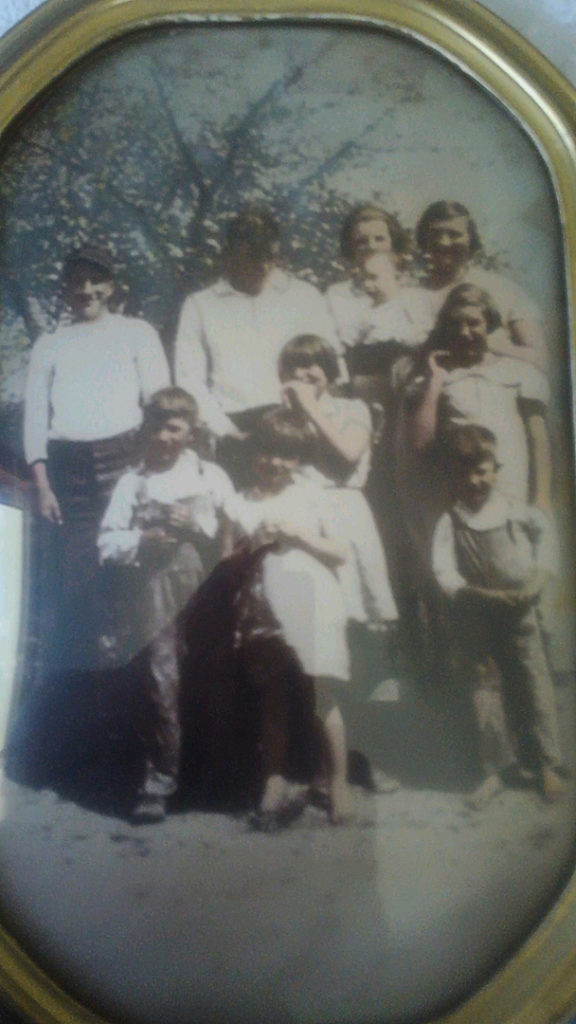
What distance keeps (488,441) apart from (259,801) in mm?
461

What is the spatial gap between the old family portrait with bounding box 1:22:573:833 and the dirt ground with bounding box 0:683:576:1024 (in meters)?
0.03

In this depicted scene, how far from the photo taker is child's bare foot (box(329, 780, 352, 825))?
0.86 meters

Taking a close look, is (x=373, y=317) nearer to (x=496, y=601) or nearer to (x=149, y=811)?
(x=496, y=601)

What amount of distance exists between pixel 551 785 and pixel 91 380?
66 cm

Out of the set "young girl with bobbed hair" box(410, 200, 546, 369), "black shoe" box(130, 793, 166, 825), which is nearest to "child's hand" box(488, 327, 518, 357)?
"young girl with bobbed hair" box(410, 200, 546, 369)

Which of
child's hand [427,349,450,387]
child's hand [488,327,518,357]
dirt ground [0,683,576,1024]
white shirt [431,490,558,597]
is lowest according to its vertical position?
dirt ground [0,683,576,1024]

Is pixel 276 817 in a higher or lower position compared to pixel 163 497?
lower

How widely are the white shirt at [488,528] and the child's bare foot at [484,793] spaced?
20 centimetres

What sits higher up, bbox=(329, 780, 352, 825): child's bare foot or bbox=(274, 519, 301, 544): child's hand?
bbox=(274, 519, 301, 544): child's hand

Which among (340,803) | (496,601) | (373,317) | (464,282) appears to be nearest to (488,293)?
(464,282)

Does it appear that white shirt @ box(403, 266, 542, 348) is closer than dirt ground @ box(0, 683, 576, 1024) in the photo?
No

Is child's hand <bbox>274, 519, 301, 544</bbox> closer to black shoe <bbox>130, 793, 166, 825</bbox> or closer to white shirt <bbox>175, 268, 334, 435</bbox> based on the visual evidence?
white shirt <bbox>175, 268, 334, 435</bbox>

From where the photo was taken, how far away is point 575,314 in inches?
36.9

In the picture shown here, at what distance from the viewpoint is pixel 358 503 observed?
0.91 meters
